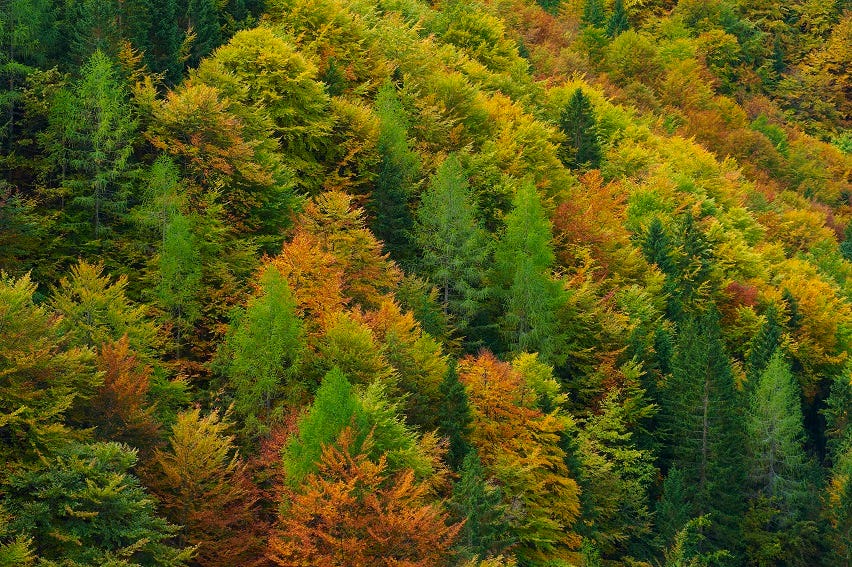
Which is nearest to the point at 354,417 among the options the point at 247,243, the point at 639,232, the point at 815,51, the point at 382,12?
the point at 247,243

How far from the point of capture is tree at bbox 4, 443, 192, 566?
33.8 metres

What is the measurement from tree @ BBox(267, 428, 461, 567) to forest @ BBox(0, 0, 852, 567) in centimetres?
17

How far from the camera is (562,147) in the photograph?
3538 inches

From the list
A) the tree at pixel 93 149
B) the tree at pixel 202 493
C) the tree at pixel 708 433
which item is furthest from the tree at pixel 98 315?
the tree at pixel 708 433

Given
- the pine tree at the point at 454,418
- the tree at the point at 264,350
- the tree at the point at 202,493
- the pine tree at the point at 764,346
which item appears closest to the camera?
the tree at the point at 202,493

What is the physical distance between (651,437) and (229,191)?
31369 millimetres

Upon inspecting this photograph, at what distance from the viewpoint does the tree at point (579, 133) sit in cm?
9025

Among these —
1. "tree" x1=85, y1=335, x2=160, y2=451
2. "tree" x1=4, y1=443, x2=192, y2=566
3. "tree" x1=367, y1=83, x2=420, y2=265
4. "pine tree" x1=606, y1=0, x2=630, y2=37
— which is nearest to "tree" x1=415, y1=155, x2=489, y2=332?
"tree" x1=367, y1=83, x2=420, y2=265

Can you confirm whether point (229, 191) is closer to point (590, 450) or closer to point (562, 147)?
point (590, 450)

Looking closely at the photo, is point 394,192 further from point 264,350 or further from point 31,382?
point 31,382

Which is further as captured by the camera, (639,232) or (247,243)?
(639,232)

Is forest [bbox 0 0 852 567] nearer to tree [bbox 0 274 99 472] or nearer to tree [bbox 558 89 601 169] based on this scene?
tree [bbox 0 274 99 472]

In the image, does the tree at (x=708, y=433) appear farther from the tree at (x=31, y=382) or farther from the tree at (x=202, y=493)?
the tree at (x=31, y=382)

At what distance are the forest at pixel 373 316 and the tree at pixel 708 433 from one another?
239 mm
